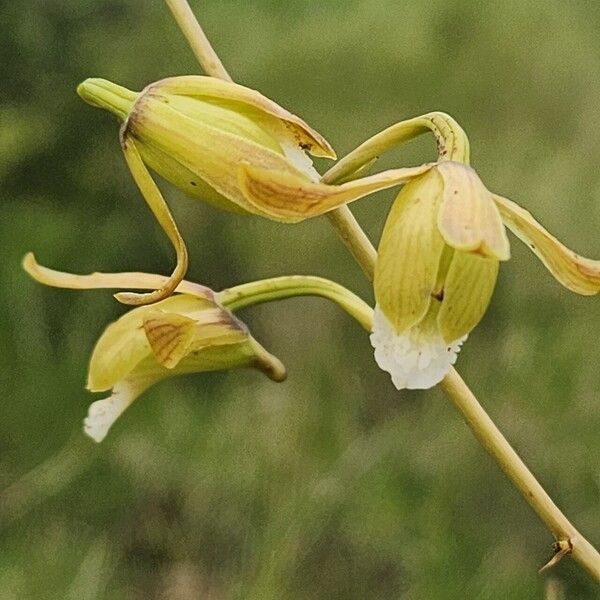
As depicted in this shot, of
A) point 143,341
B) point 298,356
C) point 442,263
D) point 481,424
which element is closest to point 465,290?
point 442,263

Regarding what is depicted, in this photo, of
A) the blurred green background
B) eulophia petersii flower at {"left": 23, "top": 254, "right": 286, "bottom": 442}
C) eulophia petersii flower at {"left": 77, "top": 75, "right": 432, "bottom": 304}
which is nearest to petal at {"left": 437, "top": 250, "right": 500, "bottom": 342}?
eulophia petersii flower at {"left": 77, "top": 75, "right": 432, "bottom": 304}

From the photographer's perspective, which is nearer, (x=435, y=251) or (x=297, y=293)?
(x=435, y=251)

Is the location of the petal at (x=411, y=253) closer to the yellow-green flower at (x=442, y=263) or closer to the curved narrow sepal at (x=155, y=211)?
the yellow-green flower at (x=442, y=263)

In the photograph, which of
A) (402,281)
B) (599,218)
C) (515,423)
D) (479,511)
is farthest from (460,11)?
(402,281)

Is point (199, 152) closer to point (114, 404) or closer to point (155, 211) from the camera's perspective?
point (155, 211)

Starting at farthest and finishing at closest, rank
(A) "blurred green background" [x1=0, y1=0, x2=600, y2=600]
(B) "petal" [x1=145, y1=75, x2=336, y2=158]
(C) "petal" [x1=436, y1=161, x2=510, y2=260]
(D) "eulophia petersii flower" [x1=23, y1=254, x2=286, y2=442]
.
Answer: (A) "blurred green background" [x1=0, y1=0, x2=600, y2=600], (D) "eulophia petersii flower" [x1=23, y1=254, x2=286, y2=442], (B) "petal" [x1=145, y1=75, x2=336, y2=158], (C) "petal" [x1=436, y1=161, x2=510, y2=260]

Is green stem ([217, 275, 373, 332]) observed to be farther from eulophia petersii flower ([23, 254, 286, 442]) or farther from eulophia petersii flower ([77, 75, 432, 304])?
eulophia petersii flower ([77, 75, 432, 304])
